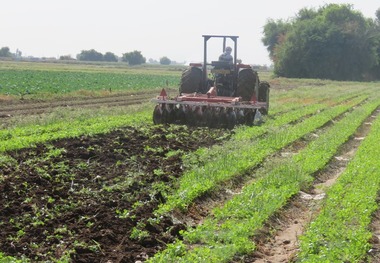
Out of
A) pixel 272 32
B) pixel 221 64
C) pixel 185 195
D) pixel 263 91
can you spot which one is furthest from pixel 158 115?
pixel 272 32

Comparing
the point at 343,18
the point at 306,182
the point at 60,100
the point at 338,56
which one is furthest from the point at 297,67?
the point at 306,182

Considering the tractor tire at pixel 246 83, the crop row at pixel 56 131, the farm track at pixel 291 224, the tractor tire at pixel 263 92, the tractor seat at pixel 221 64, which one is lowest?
the farm track at pixel 291 224

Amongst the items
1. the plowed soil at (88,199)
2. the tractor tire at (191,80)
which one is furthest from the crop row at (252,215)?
the tractor tire at (191,80)

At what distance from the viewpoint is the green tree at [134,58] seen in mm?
145000

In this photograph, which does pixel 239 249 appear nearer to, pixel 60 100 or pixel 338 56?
pixel 60 100

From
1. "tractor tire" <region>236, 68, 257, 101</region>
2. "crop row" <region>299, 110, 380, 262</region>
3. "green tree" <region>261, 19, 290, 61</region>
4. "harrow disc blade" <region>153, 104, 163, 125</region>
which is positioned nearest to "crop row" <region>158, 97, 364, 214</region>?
"tractor tire" <region>236, 68, 257, 101</region>

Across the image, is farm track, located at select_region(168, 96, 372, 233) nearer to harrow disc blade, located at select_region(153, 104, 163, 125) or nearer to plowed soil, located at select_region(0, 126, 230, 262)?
plowed soil, located at select_region(0, 126, 230, 262)

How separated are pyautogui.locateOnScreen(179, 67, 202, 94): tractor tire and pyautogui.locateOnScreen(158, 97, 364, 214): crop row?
3.12 meters

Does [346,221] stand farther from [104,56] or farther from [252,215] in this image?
[104,56]

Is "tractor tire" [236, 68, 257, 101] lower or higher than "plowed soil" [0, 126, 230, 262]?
higher

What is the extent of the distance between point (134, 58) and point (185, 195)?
13807 centimetres

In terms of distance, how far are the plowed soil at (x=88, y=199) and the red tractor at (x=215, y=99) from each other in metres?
3.70

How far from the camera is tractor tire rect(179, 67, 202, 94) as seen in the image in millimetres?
19672

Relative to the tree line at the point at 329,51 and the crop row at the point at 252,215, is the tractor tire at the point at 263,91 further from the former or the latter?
the tree line at the point at 329,51
